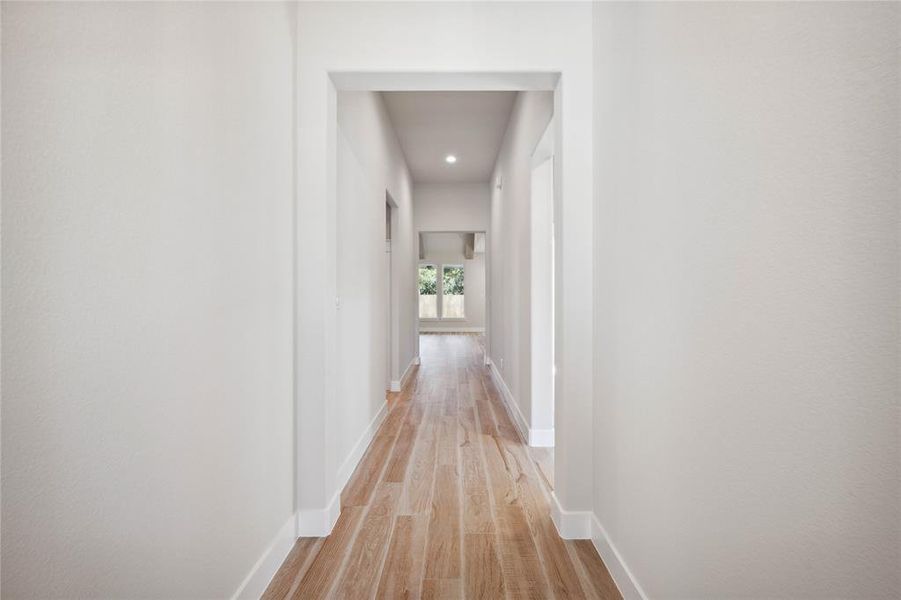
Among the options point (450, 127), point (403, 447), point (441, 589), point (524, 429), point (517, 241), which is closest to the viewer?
point (441, 589)

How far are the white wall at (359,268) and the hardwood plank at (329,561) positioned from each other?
0.56ft

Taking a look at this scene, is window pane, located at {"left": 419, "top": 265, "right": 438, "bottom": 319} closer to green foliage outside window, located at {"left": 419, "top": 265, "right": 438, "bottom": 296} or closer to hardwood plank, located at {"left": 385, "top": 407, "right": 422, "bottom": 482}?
green foliage outside window, located at {"left": 419, "top": 265, "right": 438, "bottom": 296}

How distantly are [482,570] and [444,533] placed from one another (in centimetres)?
33

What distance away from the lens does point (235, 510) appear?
151 centimetres

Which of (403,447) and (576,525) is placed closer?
(576,525)

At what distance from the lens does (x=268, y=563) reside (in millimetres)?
1762

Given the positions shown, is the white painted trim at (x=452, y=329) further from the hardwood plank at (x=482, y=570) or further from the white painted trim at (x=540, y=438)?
the hardwood plank at (x=482, y=570)

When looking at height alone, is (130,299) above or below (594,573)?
above

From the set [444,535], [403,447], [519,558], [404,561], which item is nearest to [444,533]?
[444,535]

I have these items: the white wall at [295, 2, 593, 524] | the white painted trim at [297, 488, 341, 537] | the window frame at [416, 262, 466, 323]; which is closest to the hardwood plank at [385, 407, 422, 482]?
the white painted trim at [297, 488, 341, 537]

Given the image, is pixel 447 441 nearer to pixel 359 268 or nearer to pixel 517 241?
pixel 359 268

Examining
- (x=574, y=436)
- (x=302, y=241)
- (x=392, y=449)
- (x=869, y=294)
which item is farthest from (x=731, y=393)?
(x=392, y=449)

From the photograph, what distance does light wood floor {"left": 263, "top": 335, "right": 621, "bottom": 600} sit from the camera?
1.75 meters

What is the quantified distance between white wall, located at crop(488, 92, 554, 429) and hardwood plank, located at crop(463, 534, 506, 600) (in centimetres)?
150
